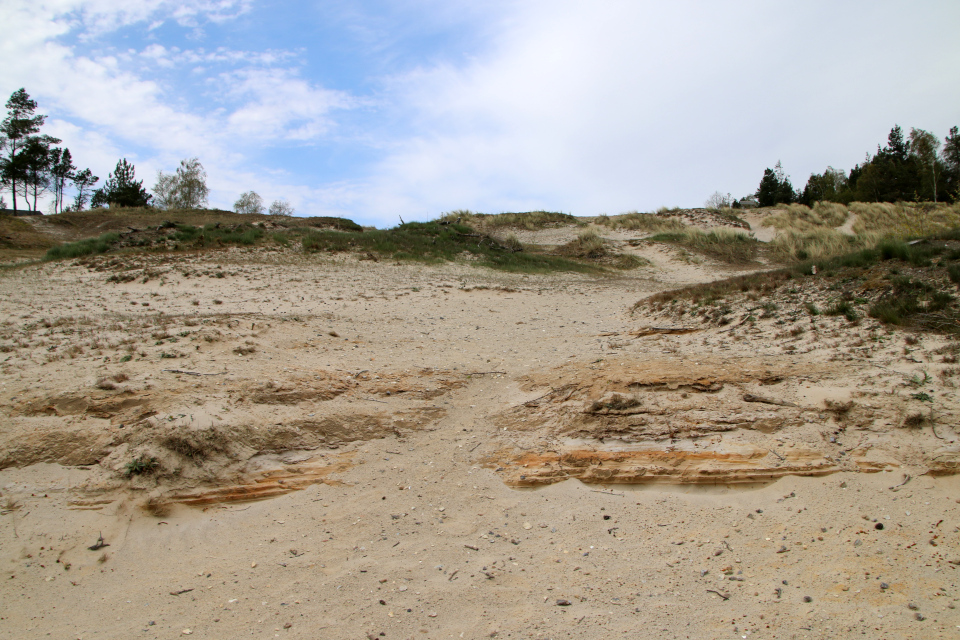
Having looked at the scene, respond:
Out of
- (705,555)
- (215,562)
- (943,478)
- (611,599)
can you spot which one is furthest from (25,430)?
(943,478)

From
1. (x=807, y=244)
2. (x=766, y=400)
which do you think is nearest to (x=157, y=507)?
(x=766, y=400)

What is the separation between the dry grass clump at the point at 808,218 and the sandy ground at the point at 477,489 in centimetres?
2795

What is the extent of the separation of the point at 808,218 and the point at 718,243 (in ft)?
34.3

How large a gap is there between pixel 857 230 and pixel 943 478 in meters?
29.6

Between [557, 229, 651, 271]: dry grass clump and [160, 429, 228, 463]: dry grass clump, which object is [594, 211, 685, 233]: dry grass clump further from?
[160, 429, 228, 463]: dry grass clump

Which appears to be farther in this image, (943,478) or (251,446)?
(251,446)

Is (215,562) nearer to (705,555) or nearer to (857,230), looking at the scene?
(705,555)

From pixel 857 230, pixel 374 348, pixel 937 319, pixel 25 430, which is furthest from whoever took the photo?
pixel 857 230

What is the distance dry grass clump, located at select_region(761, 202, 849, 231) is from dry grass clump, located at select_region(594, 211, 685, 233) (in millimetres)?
5438

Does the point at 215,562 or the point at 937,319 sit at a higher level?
the point at 937,319

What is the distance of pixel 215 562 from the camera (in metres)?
3.54

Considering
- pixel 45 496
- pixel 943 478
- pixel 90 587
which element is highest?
pixel 943 478

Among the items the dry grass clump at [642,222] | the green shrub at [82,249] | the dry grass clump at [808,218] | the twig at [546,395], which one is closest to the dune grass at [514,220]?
the dry grass clump at [642,222]

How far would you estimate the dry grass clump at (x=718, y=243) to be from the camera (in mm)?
23094
